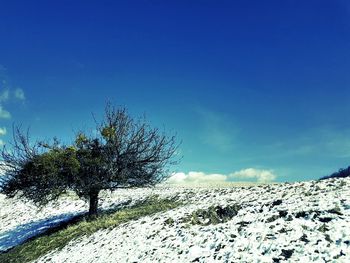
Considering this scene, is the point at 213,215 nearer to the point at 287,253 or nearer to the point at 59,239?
the point at 287,253

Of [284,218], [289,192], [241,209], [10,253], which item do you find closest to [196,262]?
[284,218]

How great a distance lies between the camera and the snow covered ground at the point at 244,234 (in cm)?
1095

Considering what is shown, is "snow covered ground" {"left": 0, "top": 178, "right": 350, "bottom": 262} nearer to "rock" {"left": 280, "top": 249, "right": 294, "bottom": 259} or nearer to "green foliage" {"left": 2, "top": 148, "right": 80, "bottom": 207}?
"rock" {"left": 280, "top": 249, "right": 294, "bottom": 259}

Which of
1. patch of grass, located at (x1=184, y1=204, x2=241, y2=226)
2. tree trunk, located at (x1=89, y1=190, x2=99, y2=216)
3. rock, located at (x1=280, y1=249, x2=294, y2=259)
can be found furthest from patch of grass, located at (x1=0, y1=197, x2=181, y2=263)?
rock, located at (x1=280, y1=249, x2=294, y2=259)

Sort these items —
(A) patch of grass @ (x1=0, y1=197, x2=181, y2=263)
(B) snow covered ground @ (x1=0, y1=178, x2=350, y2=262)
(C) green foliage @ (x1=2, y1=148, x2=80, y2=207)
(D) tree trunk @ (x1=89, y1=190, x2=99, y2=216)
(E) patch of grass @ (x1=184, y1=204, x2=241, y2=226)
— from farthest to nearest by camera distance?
(D) tree trunk @ (x1=89, y1=190, x2=99, y2=216) < (C) green foliage @ (x1=2, y1=148, x2=80, y2=207) < (A) patch of grass @ (x1=0, y1=197, x2=181, y2=263) < (E) patch of grass @ (x1=184, y1=204, x2=241, y2=226) < (B) snow covered ground @ (x1=0, y1=178, x2=350, y2=262)

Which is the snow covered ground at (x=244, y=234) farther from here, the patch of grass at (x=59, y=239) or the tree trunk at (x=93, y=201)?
the tree trunk at (x=93, y=201)

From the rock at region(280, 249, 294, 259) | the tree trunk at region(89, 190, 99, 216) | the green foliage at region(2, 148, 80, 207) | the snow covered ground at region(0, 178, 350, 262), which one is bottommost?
the rock at region(280, 249, 294, 259)

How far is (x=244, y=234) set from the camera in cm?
1302

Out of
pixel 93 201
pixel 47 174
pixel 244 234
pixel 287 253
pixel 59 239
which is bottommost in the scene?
A: pixel 287 253

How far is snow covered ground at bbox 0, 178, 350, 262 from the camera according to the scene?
10.9 meters

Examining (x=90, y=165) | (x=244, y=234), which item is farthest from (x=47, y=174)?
(x=244, y=234)

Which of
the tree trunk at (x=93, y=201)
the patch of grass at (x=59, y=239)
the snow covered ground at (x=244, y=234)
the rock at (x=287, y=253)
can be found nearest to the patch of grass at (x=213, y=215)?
the snow covered ground at (x=244, y=234)

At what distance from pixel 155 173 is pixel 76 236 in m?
8.35

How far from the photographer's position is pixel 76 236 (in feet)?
70.3
